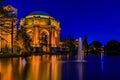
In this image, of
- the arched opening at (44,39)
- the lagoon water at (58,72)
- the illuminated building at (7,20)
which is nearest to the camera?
the lagoon water at (58,72)

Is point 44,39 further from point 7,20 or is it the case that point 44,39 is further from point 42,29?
point 7,20

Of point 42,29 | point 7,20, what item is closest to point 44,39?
point 42,29

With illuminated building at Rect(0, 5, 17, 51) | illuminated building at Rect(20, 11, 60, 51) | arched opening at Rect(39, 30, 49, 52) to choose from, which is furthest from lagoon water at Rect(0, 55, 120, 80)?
arched opening at Rect(39, 30, 49, 52)

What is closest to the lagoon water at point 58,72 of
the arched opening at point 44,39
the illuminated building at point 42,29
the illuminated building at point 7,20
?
→ the illuminated building at point 7,20

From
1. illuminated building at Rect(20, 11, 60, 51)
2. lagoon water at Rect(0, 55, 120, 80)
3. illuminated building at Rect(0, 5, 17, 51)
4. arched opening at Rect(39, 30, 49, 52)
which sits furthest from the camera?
illuminated building at Rect(20, 11, 60, 51)

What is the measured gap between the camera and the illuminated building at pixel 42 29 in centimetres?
15012

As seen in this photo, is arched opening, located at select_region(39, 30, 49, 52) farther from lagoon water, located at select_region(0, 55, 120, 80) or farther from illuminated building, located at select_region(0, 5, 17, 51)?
lagoon water, located at select_region(0, 55, 120, 80)

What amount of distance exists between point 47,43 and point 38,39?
683 cm

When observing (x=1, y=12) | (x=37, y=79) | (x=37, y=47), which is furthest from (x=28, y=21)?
(x=37, y=79)

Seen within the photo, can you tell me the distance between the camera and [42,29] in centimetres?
15538

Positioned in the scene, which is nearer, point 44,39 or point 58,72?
point 58,72

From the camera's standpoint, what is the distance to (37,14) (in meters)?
162

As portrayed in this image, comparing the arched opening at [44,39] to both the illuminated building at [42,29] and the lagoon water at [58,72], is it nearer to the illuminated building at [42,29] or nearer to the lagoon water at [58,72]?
the illuminated building at [42,29]

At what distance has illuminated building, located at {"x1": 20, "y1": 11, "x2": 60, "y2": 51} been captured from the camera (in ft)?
493
